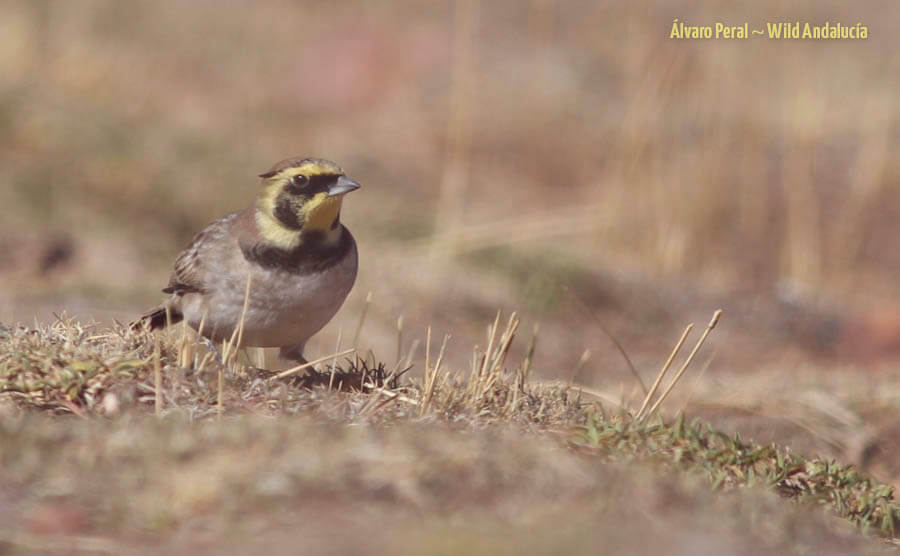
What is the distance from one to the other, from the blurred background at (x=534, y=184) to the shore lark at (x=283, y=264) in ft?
6.67

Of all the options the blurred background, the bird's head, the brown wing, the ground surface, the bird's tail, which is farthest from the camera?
the blurred background

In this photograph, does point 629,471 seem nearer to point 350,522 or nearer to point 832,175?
point 350,522

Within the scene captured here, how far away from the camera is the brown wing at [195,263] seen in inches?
245

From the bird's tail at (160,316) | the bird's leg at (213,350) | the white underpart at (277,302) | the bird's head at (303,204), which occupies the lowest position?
the bird's tail at (160,316)

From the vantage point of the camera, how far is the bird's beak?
588 cm

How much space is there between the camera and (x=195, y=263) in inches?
248

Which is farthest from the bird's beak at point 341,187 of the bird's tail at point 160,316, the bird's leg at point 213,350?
the bird's tail at point 160,316

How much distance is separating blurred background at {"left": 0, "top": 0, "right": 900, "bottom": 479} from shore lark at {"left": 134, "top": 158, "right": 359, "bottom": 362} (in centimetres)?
203

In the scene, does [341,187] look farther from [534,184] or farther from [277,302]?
[534,184]

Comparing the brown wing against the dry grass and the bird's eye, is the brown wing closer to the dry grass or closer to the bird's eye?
the bird's eye

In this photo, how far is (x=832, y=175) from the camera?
15.9 m

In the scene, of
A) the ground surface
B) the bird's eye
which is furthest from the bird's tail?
the bird's eye

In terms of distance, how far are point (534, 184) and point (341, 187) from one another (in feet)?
37.2

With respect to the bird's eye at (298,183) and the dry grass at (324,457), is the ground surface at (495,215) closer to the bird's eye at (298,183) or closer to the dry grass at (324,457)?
the dry grass at (324,457)
